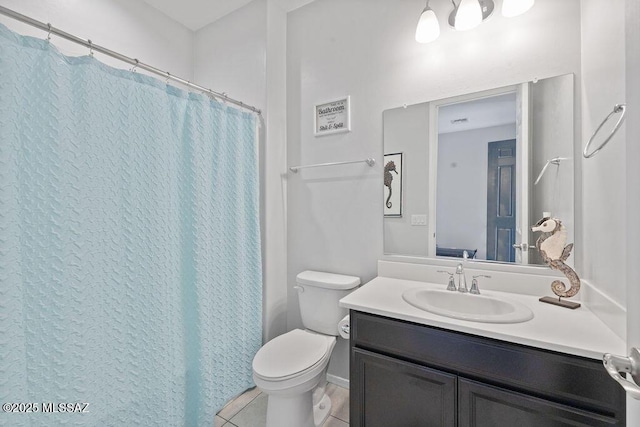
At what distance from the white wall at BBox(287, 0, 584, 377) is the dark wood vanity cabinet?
2.10ft

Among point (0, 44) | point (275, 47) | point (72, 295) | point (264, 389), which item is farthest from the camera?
point (275, 47)

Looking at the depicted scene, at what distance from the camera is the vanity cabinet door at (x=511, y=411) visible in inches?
34.6

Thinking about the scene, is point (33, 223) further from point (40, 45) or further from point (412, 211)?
point (412, 211)

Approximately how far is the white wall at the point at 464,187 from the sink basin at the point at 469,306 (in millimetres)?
268

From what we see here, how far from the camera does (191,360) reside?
5.05ft

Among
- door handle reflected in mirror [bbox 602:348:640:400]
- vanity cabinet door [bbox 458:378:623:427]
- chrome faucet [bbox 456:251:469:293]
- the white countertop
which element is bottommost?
vanity cabinet door [bbox 458:378:623:427]

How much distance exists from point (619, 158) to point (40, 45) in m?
2.06

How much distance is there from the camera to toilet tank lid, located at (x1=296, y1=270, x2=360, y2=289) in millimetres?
1706

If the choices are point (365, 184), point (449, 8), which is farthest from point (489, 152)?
point (449, 8)

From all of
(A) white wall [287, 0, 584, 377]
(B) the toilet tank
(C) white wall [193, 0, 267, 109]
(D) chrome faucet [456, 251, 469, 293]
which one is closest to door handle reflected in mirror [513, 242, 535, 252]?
(D) chrome faucet [456, 251, 469, 293]

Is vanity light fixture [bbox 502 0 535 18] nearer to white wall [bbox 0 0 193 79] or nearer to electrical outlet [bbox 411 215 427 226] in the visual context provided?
electrical outlet [bbox 411 215 427 226]

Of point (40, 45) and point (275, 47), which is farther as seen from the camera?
point (275, 47)

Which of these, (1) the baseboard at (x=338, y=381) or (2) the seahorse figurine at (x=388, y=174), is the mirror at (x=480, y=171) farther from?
(1) the baseboard at (x=338, y=381)

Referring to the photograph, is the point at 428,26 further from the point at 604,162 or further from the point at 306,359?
the point at 306,359
